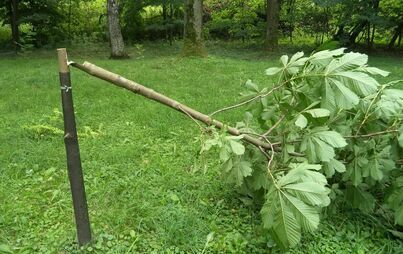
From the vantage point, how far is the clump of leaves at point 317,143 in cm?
232

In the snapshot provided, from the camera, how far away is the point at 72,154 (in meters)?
2.44

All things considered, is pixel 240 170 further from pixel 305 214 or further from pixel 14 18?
pixel 14 18

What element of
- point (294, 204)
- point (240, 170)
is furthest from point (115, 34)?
point (294, 204)

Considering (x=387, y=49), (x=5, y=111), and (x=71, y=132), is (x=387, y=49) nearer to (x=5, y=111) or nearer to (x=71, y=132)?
(x=5, y=111)

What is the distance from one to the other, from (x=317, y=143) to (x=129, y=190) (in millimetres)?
1631

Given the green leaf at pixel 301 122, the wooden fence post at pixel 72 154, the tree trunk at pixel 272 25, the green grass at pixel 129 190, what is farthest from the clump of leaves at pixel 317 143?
the tree trunk at pixel 272 25

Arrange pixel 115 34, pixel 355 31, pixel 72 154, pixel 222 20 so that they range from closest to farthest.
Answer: pixel 72 154, pixel 115 34, pixel 355 31, pixel 222 20

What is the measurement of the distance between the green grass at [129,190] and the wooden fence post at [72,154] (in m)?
0.16

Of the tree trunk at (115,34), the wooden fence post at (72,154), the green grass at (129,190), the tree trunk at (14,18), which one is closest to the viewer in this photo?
the wooden fence post at (72,154)

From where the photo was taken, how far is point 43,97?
6266mm

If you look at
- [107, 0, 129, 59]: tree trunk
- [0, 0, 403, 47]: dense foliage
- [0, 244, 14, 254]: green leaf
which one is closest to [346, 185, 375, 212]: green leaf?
[0, 244, 14, 254]: green leaf

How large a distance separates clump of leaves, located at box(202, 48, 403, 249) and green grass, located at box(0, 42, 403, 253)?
31 cm

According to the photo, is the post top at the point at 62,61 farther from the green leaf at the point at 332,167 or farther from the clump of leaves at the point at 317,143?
the green leaf at the point at 332,167

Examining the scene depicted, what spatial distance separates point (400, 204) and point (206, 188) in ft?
4.90
